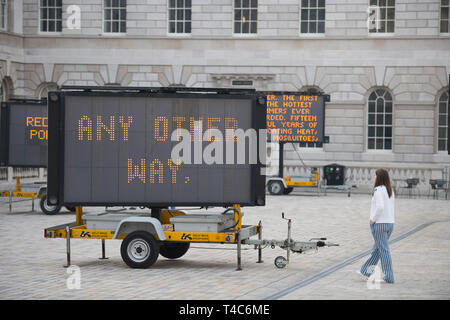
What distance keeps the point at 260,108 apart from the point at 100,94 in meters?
2.44

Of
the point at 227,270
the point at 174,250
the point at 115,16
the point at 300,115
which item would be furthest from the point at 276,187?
the point at 227,270

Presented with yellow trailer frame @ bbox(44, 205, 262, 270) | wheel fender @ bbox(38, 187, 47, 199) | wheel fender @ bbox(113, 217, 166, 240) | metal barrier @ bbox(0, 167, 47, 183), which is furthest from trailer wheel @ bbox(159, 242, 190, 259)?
metal barrier @ bbox(0, 167, 47, 183)

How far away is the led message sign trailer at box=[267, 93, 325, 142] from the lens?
3038 centimetres

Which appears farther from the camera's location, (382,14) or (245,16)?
(245,16)

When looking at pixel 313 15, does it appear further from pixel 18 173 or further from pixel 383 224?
pixel 383 224

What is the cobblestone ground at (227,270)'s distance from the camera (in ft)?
36.0

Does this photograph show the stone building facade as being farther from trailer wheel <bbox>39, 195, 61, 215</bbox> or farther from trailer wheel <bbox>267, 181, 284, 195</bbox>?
trailer wheel <bbox>39, 195, 61, 215</bbox>

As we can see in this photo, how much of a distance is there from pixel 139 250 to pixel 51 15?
28.3 m

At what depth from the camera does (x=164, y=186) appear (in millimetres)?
13273

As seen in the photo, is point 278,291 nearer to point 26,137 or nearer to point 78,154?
point 78,154

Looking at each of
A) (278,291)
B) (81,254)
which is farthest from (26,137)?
(278,291)

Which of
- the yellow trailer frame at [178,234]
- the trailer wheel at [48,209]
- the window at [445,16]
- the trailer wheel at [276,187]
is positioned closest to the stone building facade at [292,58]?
the window at [445,16]

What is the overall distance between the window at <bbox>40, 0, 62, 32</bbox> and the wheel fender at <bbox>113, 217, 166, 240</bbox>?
27.9 m

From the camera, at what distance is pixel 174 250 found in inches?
565
